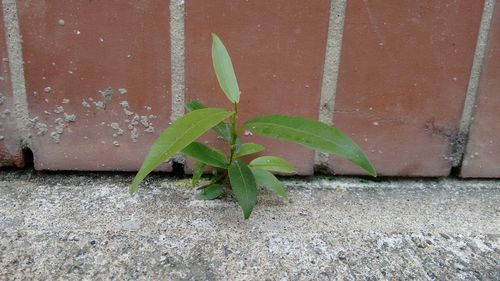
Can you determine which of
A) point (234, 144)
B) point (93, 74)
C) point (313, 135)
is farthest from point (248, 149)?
point (93, 74)

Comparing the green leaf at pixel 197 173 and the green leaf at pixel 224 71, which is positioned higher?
the green leaf at pixel 224 71

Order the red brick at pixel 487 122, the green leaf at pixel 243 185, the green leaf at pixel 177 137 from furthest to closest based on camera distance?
1. the red brick at pixel 487 122
2. the green leaf at pixel 243 185
3. the green leaf at pixel 177 137

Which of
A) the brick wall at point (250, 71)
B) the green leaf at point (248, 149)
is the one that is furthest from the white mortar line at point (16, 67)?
the green leaf at point (248, 149)

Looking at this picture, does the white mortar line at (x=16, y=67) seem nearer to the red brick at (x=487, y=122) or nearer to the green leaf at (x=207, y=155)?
the green leaf at (x=207, y=155)

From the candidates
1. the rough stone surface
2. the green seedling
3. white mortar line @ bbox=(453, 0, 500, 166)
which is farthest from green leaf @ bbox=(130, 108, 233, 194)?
white mortar line @ bbox=(453, 0, 500, 166)

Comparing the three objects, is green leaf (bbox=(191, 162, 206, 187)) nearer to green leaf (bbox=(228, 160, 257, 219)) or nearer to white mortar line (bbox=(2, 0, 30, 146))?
green leaf (bbox=(228, 160, 257, 219))

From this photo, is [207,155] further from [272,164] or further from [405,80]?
[405,80]
